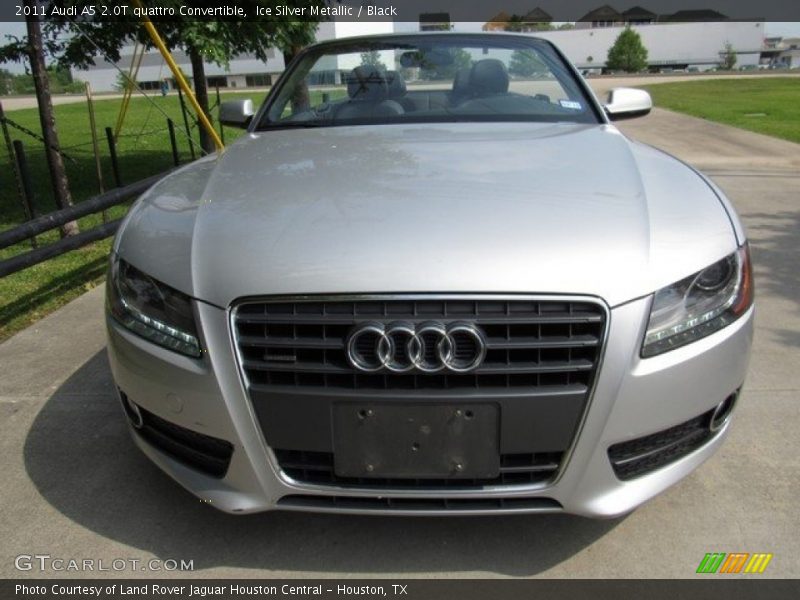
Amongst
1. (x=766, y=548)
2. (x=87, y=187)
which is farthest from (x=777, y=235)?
(x=87, y=187)

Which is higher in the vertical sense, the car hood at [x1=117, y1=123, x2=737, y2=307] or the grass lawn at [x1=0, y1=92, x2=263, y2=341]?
the car hood at [x1=117, y1=123, x2=737, y2=307]

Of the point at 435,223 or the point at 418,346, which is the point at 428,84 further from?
the point at 418,346

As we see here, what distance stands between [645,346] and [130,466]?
198cm

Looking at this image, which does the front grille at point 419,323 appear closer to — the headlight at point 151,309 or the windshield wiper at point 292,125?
the headlight at point 151,309

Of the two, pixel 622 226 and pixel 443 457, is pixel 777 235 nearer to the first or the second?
pixel 622 226

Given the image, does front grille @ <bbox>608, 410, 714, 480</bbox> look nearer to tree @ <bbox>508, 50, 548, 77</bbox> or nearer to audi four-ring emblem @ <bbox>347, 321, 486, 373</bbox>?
audi four-ring emblem @ <bbox>347, 321, 486, 373</bbox>

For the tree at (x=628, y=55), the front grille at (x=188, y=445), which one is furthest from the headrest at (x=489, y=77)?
the tree at (x=628, y=55)

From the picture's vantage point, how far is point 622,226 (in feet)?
6.57

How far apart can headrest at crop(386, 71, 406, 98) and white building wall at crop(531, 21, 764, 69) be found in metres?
101

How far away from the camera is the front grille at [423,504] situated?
1.97 meters

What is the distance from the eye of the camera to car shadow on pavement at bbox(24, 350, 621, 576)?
2164mm

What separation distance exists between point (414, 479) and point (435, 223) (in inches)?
28.9

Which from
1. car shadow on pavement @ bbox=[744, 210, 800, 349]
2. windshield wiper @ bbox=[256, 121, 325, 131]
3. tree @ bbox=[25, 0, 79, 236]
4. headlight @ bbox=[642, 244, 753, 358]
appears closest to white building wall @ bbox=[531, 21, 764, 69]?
car shadow on pavement @ bbox=[744, 210, 800, 349]

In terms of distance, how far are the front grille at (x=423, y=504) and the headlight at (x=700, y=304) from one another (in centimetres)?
53
